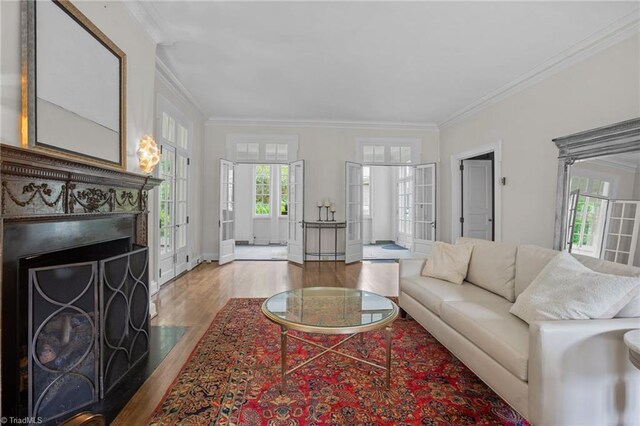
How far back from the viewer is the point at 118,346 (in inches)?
77.7

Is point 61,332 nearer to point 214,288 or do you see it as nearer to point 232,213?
point 214,288

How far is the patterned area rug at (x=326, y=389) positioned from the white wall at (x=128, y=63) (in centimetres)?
167

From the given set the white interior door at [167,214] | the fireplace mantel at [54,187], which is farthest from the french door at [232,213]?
the fireplace mantel at [54,187]

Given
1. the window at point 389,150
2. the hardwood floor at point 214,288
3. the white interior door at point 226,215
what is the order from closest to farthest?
the hardwood floor at point 214,288 < the white interior door at point 226,215 < the window at point 389,150

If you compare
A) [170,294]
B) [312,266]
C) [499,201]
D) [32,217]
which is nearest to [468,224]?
[499,201]

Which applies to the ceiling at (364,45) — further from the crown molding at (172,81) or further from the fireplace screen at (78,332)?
→ the fireplace screen at (78,332)

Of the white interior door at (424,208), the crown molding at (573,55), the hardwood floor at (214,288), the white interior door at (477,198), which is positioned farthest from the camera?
the white interior door at (424,208)

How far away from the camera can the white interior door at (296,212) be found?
5.98 metres

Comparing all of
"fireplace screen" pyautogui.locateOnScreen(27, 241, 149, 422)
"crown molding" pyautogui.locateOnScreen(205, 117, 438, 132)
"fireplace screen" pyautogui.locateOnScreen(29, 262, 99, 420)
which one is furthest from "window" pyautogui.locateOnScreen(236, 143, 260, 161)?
"fireplace screen" pyautogui.locateOnScreen(29, 262, 99, 420)

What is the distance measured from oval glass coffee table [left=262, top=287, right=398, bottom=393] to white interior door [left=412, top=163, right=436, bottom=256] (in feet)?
13.4

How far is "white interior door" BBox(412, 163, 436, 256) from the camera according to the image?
6.21 metres

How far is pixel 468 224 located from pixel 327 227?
268 centimetres

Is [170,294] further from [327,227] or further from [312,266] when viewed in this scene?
[327,227]

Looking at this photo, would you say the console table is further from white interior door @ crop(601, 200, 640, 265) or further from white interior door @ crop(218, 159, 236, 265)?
white interior door @ crop(601, 200, 640, 265)
